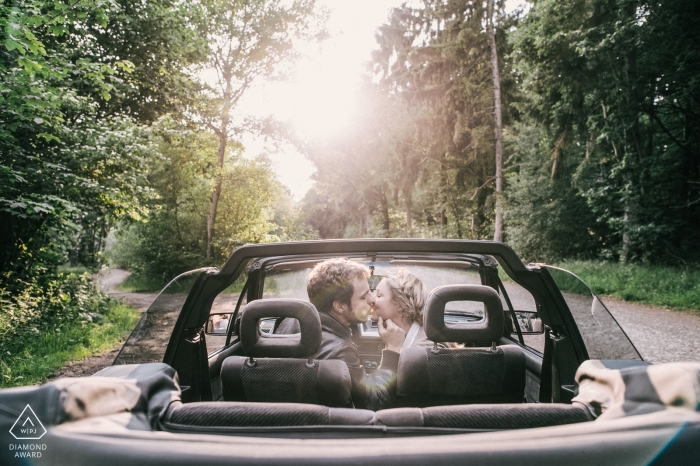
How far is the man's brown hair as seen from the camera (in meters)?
2.69

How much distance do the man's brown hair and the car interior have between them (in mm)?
525

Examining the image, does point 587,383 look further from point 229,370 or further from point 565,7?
point 565,7

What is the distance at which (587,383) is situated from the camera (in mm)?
1482

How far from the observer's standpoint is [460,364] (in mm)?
2127

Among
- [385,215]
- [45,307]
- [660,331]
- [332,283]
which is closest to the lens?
[332,283]

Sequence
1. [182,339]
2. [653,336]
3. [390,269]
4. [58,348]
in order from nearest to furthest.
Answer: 1. [182,339]
2. [390,269]
3. [58,348]
4. [653,336]

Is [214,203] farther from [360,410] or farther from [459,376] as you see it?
[360,410]

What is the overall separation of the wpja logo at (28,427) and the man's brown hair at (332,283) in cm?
173

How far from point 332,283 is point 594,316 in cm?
182

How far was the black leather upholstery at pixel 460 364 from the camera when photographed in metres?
2.00

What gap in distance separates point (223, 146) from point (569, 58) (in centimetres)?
1710

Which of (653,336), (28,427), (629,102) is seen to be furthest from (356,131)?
(28,427)

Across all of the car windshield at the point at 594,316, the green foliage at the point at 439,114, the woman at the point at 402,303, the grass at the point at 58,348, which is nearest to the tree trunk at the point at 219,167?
the green foliage at the point at 439,114

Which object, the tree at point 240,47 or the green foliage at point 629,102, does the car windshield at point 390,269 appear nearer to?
the green foliage at point 629,102
